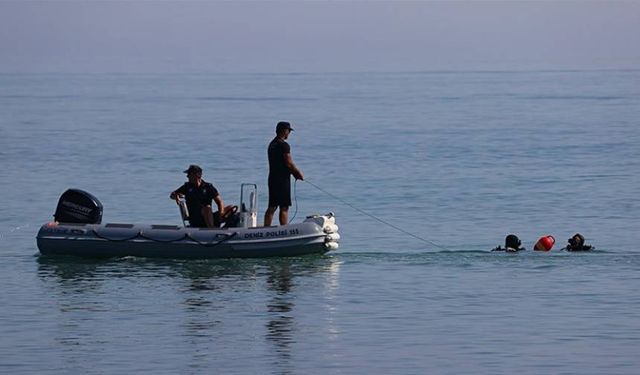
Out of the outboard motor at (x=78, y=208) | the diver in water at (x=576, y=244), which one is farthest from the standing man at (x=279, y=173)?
the diver in water at (x=576, y=244)

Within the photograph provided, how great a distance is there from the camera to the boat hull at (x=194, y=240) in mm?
20719

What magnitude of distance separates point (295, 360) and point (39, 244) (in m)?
7.63

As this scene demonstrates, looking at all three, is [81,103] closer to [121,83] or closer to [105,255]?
[121,83]

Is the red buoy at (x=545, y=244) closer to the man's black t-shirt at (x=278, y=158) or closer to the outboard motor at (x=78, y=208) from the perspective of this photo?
the man's black t-shirt at (x=278, y=158)

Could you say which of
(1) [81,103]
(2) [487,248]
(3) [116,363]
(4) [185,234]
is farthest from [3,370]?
(1) [81,103]

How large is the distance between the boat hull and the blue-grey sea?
8.0 inches

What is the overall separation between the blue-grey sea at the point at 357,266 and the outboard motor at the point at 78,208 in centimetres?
64

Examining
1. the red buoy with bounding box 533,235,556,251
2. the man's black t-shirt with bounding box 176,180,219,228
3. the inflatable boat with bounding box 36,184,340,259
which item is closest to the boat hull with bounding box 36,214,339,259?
the inflatable boat with bounding box 36,184,340,259

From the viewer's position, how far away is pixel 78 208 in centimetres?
2142

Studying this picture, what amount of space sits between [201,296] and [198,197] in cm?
240

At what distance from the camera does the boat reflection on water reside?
1597 cm

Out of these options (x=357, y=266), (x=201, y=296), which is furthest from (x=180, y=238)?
(x=357, y=266)

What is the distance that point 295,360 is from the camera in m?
14.9

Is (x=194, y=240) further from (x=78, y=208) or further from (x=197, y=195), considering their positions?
(x=78, y=208)
